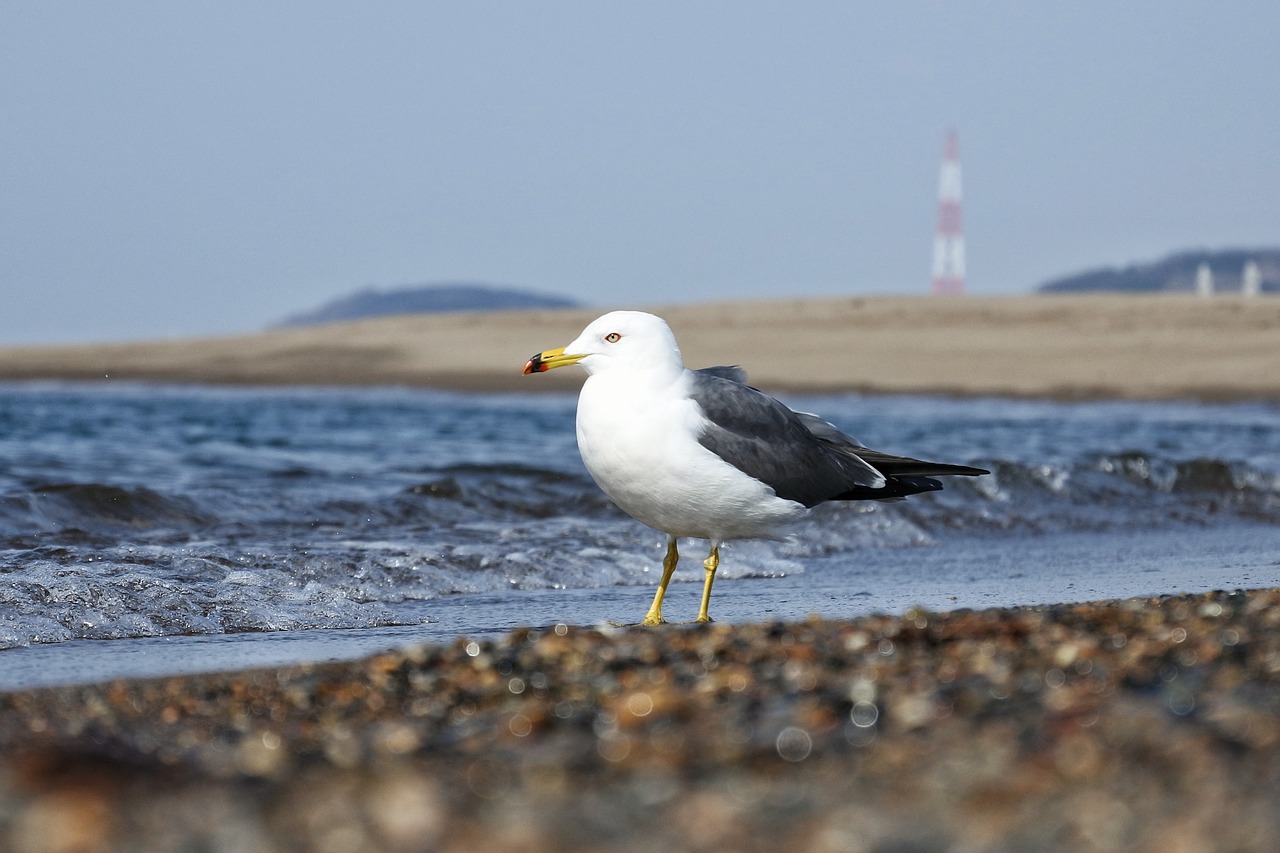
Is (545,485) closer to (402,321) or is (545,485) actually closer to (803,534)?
(803,534)

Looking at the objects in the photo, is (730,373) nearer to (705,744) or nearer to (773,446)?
(773,446)

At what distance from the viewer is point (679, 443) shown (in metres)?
4.88

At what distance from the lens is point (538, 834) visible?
2.05 metres

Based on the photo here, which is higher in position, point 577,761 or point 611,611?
point 577,761

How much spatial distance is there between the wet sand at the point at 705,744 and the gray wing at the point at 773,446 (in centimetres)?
102

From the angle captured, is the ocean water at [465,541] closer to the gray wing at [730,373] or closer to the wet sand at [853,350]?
the gray wing at [730,373]

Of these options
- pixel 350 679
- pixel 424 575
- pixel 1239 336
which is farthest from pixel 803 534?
pixel 1239 336

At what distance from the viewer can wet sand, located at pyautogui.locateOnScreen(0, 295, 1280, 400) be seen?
72.7 ft

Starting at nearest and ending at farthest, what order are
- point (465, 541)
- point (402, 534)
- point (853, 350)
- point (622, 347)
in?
point (622, 347) → point (465, 541) → point (402, 534) → point (853, 350)

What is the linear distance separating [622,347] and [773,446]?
0.68 meters

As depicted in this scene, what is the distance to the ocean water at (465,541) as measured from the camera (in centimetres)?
535

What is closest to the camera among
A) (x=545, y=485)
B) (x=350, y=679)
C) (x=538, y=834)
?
(x=538, y=834)

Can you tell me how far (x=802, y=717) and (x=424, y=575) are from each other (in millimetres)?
3761

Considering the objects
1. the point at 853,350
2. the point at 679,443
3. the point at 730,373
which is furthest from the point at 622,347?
the point at 853,350
